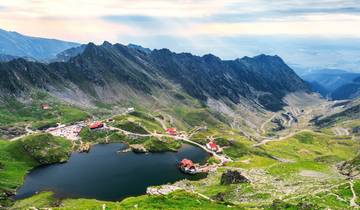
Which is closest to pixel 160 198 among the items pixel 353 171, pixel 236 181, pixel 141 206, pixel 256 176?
pixel 141 206

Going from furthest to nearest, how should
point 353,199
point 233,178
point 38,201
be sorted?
point 233,178
point 38,201
point 353,199

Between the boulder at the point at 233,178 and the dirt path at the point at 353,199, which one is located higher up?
the dirt path at the point at 353,199

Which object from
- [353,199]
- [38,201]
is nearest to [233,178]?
[353,199]

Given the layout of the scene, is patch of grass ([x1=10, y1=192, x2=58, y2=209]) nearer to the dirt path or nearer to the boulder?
the boulder

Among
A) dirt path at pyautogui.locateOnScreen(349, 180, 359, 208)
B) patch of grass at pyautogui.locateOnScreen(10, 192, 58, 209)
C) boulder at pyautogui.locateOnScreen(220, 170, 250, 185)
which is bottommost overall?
patch of grass at pyautogui.locateOnScreen(10, 192, 58, 209)

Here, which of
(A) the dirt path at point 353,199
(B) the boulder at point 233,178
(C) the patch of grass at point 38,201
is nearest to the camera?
(A) the dirt path at point 353,199

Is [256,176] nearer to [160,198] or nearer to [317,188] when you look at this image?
[317,188]

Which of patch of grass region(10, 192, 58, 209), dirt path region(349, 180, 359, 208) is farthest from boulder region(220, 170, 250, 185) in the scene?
patch of grass region(10, 192, 58, 209)

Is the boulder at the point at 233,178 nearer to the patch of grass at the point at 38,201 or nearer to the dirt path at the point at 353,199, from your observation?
the dirt path at the point at 353,199

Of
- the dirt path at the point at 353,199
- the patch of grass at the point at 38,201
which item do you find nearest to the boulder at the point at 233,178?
the dirt path at the point at 353,199

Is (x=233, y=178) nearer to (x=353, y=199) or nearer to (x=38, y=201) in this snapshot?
(x=353, y=199)

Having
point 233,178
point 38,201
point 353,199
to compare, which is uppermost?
point 353,199
